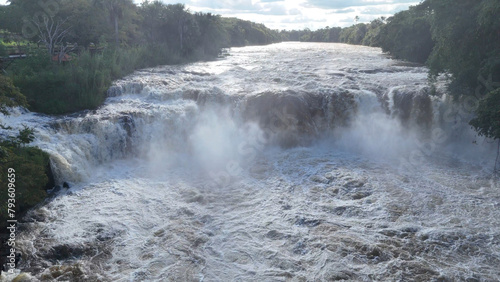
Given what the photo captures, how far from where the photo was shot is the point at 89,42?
1081 inches

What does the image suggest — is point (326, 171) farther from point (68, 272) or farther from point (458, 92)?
point (68, 272)

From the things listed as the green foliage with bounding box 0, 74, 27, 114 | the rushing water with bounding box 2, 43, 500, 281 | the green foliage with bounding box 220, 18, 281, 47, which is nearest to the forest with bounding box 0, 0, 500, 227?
the green foliage with bounding box 0, 74, 27, 114

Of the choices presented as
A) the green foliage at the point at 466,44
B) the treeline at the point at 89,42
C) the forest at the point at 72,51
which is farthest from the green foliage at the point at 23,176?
the green foliage at the point at 466,44

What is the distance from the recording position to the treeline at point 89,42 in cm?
1636

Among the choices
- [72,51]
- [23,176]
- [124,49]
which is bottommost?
[23,176]

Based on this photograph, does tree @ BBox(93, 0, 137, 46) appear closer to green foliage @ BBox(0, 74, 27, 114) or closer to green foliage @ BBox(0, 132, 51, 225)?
green foliage @ BBox(0, 132, 51, 225)

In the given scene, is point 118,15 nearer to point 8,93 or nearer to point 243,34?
point 8,93

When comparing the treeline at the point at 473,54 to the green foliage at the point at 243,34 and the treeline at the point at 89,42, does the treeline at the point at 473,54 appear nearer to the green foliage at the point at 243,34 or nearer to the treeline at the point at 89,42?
the treeline at the point at 89,42

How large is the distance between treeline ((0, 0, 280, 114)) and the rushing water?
164cm

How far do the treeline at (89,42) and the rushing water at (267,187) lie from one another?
5.39 feet

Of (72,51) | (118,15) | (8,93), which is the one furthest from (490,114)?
(72,51)

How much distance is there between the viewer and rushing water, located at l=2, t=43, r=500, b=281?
309 inches

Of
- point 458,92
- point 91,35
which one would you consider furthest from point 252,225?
point 91,35

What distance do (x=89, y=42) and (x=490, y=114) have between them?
2644 cm
